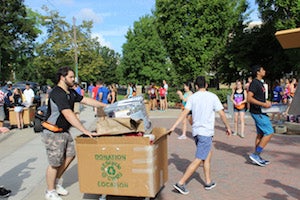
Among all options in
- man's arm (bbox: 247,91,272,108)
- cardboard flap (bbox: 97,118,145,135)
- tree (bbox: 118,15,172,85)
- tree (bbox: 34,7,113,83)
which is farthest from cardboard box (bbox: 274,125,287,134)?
tree (bbox: 118,15,172,85)

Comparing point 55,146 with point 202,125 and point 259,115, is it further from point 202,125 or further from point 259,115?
point 259,115

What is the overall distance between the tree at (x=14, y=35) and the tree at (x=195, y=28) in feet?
81.6

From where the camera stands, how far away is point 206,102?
5328 millimetres

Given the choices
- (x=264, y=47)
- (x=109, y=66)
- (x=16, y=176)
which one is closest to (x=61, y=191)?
(x=16, y=176)

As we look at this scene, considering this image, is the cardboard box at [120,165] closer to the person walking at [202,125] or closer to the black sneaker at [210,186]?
the person walking at [202,125]

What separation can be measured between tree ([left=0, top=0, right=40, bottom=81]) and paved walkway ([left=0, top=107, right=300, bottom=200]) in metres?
39.2

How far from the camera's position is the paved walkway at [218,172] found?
5.38 metres

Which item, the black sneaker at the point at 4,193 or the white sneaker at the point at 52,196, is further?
the black sneaker at the point at 4,193

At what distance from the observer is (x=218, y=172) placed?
659cm

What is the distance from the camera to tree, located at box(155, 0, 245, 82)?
2669 cm

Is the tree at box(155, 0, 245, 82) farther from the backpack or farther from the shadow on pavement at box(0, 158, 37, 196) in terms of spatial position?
the shadow on pavement at box(0, 158, 37, 196)

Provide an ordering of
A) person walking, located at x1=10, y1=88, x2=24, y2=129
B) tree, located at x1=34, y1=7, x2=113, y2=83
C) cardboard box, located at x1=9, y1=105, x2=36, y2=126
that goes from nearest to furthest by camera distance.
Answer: person walking, located at x1=10, y1=88, x2=24, y2=129, cardboard box, located at x1=9, y1=105, x2=36, y2=126, tree, located at x1=34, y1=7, x2=113, y2=83

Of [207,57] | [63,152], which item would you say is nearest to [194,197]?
[63,152]

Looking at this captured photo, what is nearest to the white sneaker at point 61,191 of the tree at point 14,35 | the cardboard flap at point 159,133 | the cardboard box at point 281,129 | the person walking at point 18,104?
the cardboard flap at point 159,133
